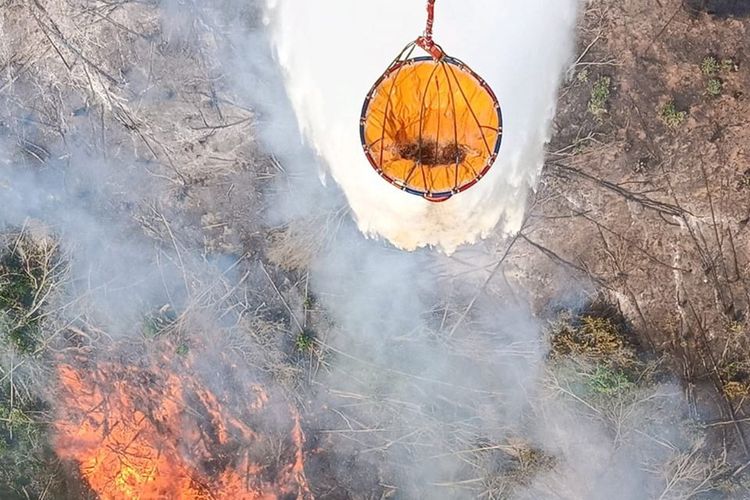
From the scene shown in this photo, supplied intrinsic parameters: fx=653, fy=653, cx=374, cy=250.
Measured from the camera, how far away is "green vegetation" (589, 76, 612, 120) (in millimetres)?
6117

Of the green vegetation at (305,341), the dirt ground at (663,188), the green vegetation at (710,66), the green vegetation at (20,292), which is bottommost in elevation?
the green vegetation at (305,341)

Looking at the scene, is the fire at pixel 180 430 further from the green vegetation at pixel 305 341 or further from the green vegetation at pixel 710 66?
the green vegetation at pixel 710 66

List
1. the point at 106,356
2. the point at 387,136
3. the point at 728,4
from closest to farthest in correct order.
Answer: the point at 387,136
the point at 728,4
the point at 106,356

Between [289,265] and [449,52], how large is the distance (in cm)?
255

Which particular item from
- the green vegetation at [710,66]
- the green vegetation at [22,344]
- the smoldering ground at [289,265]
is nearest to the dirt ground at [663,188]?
the green vegetation at [710,66]

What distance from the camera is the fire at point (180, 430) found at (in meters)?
6.52

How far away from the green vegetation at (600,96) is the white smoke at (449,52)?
0.35m

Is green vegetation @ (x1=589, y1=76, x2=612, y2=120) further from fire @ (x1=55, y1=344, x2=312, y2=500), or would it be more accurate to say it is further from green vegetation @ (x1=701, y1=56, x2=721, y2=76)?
fire @ (x1=55, y1=344, x2=312, y2=500)

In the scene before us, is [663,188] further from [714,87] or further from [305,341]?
[305,341]

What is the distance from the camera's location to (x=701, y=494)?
6.34 m

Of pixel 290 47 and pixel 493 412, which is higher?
pixel 290 47

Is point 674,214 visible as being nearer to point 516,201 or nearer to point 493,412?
point 516,201

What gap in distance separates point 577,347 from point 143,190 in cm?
446

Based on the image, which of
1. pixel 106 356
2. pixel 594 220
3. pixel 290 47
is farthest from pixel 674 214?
pixel 106 356
